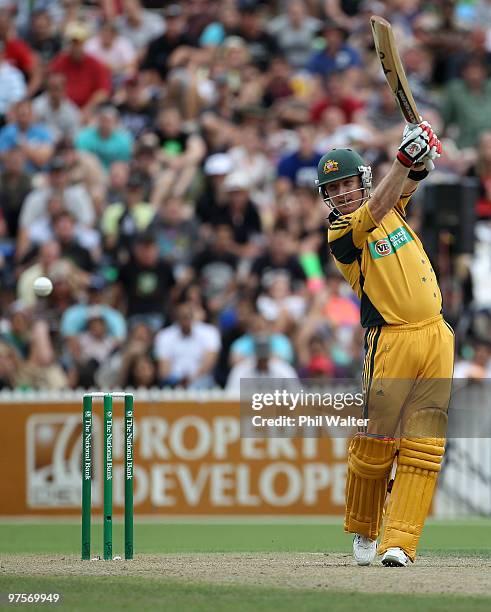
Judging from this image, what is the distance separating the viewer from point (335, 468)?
15.1m

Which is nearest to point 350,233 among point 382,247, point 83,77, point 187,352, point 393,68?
point 382,247

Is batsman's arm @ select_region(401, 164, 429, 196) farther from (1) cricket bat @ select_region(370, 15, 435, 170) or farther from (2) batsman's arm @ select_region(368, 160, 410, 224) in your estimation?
(2) batsman's arm @ select_region(368, 160, 410, 224)

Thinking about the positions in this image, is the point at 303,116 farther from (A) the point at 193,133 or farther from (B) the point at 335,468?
(B) the point at 335,468

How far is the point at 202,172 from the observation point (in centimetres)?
1811

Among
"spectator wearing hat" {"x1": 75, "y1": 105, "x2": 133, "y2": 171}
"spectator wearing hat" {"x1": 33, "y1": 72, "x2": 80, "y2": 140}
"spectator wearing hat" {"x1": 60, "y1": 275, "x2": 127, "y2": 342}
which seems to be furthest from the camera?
"spectator wearing hat" {"x1": 33, "y1": 72, "x2": 80, "y2": 140}

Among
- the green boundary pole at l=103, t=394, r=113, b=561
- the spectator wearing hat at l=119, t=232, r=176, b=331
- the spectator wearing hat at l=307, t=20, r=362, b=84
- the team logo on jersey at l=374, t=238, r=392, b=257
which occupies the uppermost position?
the spectator wearing hat at l=307, t=20, r=362, b=84

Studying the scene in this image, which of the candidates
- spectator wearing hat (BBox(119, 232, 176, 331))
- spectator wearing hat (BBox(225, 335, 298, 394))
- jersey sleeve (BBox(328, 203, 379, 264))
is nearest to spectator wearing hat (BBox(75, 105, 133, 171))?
spectator wearing hat (BBox(119, 232, 176, 331))

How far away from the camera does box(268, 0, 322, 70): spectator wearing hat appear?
2019 cm

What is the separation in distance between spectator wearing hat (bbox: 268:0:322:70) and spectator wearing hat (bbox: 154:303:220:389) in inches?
216

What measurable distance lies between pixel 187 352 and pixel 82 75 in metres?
5.44

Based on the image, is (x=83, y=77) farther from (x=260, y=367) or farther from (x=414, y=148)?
(x=414, y=148)

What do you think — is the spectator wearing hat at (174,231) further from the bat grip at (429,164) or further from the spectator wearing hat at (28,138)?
the bat grip at (429,164)

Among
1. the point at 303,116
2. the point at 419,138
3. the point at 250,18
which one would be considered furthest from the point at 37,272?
the point at 419,138

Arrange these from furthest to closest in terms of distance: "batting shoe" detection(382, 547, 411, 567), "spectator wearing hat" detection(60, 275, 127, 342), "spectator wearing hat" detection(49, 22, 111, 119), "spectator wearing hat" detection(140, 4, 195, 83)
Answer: "spectator wearing hat" detection(140, 4, 195, 83) → "spectator wearing hat" detection(49, 22, 111, 119) → "spectator wearing hat" detection(60, 275, 127, 342) → "batting shoe" detection(382, 547, 411, 567)
